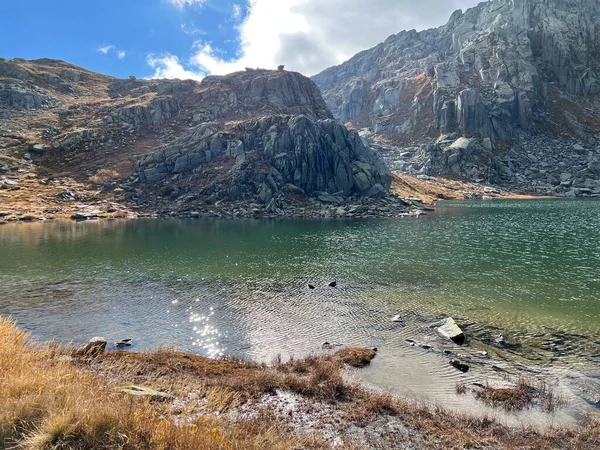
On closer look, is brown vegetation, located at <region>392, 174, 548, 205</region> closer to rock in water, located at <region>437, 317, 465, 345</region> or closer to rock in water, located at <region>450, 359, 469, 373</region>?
rock in water, located at <region>437, 317, 465, 345</region>

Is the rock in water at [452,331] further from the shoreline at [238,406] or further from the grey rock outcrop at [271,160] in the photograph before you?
the grey rock outcrop at [271,160]

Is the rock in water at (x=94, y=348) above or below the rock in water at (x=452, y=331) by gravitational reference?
above

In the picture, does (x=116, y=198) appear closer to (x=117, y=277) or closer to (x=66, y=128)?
(x=66, y=128)

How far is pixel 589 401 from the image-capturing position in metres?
17.7

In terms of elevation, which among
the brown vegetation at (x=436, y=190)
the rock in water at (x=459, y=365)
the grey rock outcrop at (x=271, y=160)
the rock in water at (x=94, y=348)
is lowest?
the rock in water at (x=459, y=365)

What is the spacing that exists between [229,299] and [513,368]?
2334 cm

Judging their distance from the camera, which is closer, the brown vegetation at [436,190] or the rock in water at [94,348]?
the rock in water at [94,348]

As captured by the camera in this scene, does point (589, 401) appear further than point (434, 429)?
Yes

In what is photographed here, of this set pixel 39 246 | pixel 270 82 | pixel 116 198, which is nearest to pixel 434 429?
pixel 39 246

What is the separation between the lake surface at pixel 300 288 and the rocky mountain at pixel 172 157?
46541mm

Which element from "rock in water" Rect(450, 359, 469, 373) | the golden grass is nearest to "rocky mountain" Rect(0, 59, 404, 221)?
"rock in water" Rect(450, 359, 469, 373)

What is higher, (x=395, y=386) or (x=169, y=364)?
(x=169, y=364)

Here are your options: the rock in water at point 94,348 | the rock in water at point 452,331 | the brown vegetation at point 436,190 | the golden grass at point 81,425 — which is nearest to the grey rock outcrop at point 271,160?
the brown vegetation at point 436,190

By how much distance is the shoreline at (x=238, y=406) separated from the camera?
8875mm
